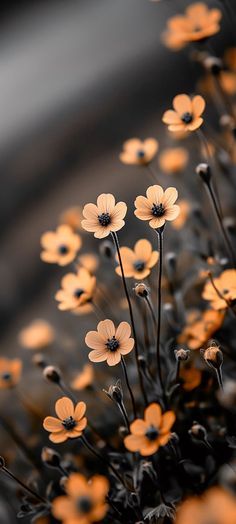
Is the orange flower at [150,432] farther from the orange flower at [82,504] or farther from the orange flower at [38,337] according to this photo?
the orange flower at [38,337]

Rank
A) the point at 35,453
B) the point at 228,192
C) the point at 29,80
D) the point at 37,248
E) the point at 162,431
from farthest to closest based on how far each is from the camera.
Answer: the point at 29,80, the point at 37,248, the point at 228,192, the point at 35,453, the point at 162,431

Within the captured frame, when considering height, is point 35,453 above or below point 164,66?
below

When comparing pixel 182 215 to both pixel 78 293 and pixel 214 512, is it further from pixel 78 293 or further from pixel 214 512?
pixel 214 512

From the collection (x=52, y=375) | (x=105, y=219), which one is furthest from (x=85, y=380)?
(x=105, y=219)

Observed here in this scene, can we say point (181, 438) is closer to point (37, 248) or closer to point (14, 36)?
point (37, 248)

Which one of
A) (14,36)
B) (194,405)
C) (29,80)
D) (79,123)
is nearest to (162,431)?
(194,405)

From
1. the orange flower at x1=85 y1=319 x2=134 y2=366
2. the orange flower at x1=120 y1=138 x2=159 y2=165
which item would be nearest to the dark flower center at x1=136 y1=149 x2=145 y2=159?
the orange flower at x1=120 y1=138 x2=159 y2=165
